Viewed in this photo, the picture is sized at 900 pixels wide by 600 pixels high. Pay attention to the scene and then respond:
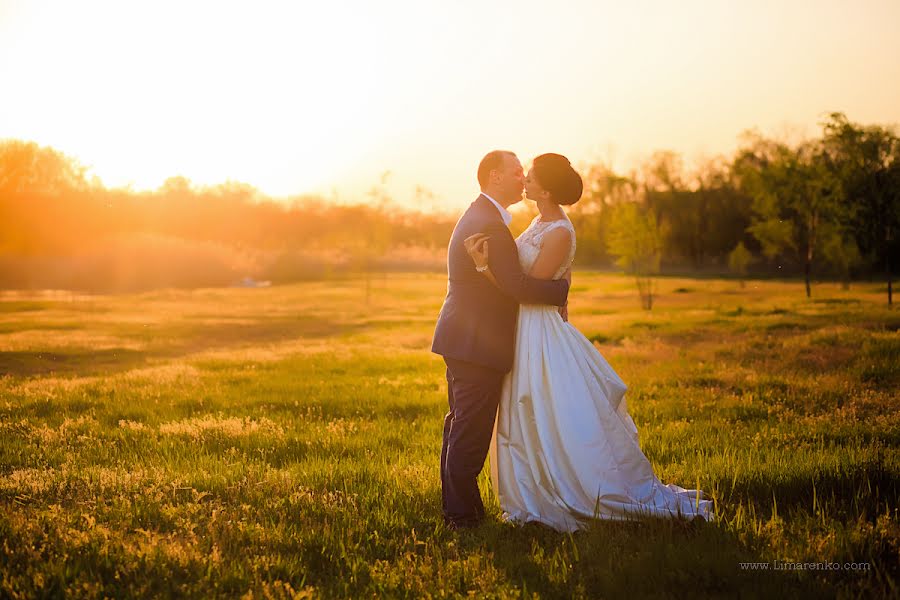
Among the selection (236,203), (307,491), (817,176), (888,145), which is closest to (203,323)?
(307,491)

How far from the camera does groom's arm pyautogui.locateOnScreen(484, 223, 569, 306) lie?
6.31 meters

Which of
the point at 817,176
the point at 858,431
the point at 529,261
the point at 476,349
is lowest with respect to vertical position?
the point at 858,431

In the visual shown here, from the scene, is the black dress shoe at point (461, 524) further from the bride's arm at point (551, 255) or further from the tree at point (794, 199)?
the tree at point (794, 199)

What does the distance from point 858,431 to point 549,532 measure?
6.02 m

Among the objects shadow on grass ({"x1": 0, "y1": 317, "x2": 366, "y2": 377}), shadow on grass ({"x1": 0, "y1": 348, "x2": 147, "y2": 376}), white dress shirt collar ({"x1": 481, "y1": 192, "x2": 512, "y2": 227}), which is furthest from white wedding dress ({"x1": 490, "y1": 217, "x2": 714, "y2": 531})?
shadow on grass ({"x1": 0, "y1": 348, "x2": 147, "y2": 376})

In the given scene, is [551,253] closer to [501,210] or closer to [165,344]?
[501,210]

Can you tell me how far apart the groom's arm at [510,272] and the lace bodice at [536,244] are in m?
0.26

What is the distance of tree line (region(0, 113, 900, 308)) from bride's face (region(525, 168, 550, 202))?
35.6m

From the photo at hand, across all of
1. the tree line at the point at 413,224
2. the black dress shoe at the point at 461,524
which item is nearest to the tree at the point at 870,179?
the tree line at the point at 413,224

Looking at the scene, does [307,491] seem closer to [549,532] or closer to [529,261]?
[549,532]

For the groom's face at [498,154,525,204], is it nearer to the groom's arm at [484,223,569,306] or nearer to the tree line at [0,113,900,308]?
the groom's arm at [484,223,569,306]

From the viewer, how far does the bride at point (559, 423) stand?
6.34 m

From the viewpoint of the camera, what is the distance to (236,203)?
101 metres

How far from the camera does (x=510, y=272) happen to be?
632 cm
